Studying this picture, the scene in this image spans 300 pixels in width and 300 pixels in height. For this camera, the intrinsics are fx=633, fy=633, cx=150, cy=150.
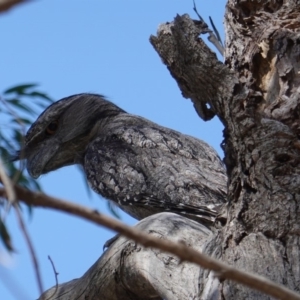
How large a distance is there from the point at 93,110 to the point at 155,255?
3.37m

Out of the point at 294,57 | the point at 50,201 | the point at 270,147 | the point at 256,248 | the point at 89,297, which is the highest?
the point at 50,201

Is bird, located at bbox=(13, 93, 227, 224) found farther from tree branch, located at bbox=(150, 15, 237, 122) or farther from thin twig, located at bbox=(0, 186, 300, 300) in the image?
thin twig, located at bbox=(0, 186, 300, 300)

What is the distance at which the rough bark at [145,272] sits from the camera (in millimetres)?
2818

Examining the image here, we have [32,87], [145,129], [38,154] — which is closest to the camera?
[32,87]

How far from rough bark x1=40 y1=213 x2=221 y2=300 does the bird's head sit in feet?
8.49

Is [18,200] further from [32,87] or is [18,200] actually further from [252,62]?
[32,87]

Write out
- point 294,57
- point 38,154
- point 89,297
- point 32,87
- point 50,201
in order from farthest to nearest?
point 38,154 < point 32,87 < point 89,297 < point 294,57 < point 50,201

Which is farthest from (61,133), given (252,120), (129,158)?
(252,120)

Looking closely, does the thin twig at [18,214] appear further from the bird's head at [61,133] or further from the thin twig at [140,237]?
the bird's head at [61,133]

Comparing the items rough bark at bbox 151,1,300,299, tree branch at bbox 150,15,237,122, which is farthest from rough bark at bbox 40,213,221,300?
tree branch at bbox 150,15,237,122

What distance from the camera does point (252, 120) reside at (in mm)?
2580

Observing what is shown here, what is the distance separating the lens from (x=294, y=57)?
9.01ft

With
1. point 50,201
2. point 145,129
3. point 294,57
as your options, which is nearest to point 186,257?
point 50,201

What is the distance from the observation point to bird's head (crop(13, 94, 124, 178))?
5926 millimetres
